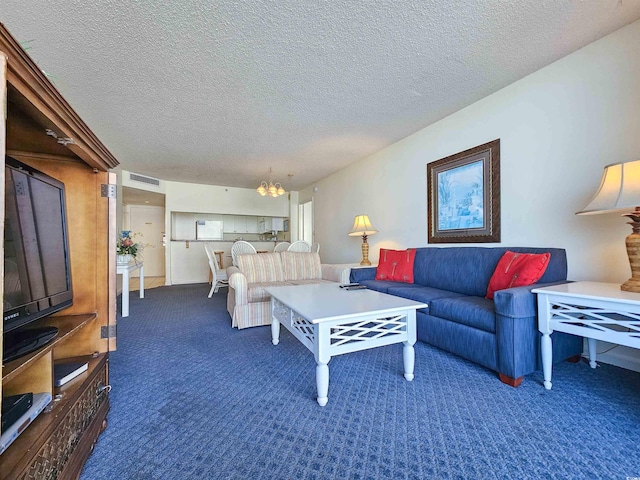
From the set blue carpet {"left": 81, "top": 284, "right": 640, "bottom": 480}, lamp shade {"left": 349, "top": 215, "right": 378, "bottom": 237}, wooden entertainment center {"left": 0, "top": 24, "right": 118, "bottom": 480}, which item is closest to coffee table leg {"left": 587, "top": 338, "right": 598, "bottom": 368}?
blue carpet {"left": 81, "top": 284, "right": 640, "bottom": 480}

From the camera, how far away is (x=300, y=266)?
3.64 meters

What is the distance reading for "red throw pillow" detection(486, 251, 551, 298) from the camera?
1.90 metres

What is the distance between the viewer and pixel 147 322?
3.15 m

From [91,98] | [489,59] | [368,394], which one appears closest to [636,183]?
[489,59]

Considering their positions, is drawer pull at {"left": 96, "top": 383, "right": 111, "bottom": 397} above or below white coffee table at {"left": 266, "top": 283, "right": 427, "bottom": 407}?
below

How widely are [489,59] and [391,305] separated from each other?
2084 mm

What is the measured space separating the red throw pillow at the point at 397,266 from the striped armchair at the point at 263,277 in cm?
44

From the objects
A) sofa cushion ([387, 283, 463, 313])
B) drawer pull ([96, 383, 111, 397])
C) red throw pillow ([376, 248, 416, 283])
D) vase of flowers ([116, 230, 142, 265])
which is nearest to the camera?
drawer pull ([96, 383, 111, 397])

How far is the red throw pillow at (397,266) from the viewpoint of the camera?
3.13m

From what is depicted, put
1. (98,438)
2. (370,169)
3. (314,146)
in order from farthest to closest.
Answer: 1. (370,169)
2. (314,146)
3. (98,438)

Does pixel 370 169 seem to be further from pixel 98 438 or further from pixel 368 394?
pixel 98 438

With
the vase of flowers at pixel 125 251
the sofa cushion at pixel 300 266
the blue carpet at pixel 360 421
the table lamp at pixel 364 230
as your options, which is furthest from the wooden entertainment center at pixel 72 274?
the table lamp at pixel 364 230

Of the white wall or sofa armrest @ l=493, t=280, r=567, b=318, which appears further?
the white wall

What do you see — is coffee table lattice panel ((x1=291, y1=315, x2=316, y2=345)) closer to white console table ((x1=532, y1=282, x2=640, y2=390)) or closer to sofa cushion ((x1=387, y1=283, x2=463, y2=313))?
sofa cushion ((x1=387, y1=283, x2=463, y2=313))
